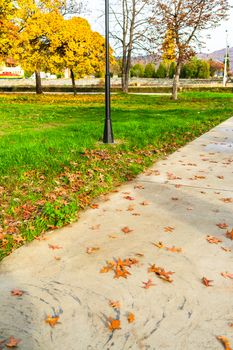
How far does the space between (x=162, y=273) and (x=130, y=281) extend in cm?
30

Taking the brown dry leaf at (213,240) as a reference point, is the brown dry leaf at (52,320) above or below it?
below

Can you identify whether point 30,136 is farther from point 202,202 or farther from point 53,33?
point 53,33

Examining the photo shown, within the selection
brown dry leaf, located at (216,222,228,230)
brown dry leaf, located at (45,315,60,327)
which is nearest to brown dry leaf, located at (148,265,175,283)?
brown dry leaf, located at (45,315,60,327)

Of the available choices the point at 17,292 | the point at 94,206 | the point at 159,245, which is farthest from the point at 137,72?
the point at 17,292

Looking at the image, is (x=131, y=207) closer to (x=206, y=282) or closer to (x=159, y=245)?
(x=159, y=245)

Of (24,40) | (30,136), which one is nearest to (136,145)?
(30,136)

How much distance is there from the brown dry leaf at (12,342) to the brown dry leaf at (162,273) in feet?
4.26

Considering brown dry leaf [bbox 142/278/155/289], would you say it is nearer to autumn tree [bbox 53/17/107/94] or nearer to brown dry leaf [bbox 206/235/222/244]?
brown dry leaf [bbox 206/235/222/244]

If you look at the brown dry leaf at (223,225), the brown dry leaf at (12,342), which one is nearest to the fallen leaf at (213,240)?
the brown dry leaf at (223,225)

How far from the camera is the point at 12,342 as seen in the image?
237cm

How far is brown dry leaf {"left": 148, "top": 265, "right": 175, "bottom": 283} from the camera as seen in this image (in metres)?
3.13

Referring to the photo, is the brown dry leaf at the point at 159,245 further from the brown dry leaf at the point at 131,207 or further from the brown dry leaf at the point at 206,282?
the brown dry leaf at the point at 131,207

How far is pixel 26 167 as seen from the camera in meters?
6.27

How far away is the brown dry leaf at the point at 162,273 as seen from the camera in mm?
3135
